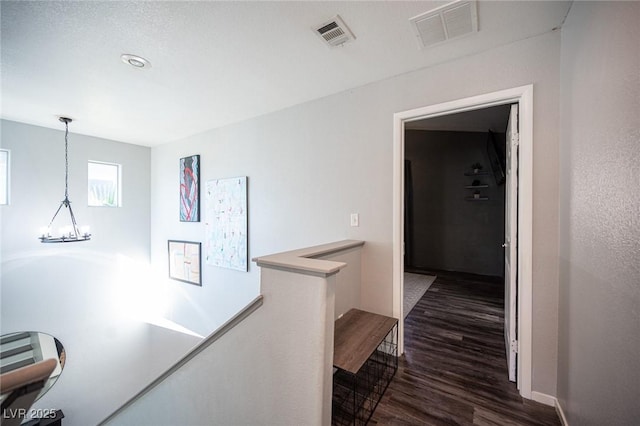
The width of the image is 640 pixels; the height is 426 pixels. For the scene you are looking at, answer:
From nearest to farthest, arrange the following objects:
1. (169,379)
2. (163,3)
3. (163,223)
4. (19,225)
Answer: (163,3) < (169,379) < (19,225) < (163,223)

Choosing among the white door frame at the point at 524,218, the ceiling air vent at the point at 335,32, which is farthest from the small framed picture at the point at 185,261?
the white door frame at the point at 524,218

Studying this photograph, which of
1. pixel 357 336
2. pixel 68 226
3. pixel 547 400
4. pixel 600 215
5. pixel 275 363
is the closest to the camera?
pixel 600 215

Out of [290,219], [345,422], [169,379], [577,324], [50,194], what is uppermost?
[50,194]

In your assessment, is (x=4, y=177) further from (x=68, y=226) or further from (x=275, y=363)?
(x=275, y=363)

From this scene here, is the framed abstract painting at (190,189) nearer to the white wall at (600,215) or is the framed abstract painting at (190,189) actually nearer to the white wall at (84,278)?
the white wall at (84,278)

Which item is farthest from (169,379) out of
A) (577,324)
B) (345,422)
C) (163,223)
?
(163,223)

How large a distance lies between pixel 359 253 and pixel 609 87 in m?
1.77

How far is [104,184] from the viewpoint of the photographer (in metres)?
4.14

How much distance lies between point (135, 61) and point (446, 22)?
2275 millimetres

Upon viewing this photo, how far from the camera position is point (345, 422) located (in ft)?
5.16

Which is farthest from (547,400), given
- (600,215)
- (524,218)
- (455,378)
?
(600,215)

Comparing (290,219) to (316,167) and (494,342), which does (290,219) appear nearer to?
(316,167)

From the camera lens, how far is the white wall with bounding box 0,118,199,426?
3260 mm

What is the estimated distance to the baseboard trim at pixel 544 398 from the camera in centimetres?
164
